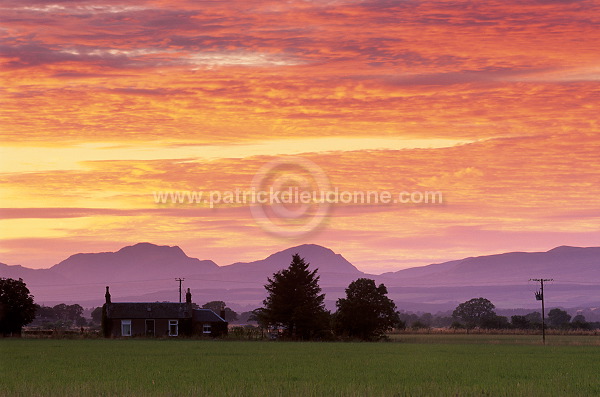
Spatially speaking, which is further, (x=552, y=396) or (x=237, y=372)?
(x=237, y=372)

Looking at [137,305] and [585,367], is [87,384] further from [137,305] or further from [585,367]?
[137,305]

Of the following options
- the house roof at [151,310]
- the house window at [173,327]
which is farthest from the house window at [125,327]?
the house window at [173,327]

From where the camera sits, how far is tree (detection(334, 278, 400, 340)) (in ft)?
366

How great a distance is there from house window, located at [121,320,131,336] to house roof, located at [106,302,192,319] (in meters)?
0.71

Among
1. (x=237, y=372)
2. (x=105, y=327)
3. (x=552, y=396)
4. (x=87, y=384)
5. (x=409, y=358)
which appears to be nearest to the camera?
(x=552, y=396)

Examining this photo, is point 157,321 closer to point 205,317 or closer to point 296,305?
point 205,317

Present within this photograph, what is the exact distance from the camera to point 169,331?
4919 inches

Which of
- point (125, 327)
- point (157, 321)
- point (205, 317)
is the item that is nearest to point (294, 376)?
point (157, 321)

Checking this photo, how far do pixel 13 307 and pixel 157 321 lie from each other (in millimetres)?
19357

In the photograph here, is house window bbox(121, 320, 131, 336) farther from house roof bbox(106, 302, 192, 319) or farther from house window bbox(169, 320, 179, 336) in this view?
house window bbox(169, 320, 179, 336)

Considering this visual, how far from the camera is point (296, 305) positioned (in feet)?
358

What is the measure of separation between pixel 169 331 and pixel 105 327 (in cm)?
868

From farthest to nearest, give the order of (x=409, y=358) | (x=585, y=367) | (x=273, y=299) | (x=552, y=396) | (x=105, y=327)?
(x=105, y=327) < (x=273, y=299) < (x=409, y=358) < (x=585, y=367) < (x=552, y=396)

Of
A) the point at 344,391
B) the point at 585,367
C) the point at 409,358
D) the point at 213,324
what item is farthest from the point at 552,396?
the point at 213,324
